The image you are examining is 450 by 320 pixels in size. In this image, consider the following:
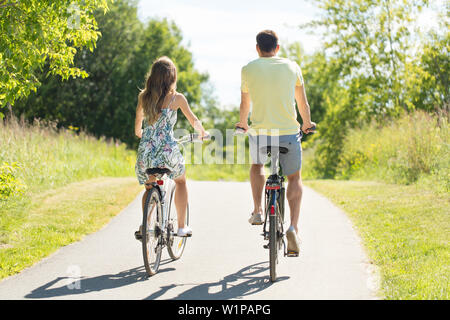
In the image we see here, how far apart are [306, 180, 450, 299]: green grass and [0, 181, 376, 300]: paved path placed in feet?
0.82

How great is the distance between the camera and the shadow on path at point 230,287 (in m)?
5.58

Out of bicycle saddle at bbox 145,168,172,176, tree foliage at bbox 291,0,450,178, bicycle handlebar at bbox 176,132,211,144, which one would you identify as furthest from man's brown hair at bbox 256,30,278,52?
tree foliage at bbox 291,0,450,178

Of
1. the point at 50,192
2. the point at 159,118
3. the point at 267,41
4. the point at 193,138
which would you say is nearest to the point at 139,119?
the point at 159,118

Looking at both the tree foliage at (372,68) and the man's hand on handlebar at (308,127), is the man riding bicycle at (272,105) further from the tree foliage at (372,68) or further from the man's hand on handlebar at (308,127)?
the tree foliage at (372,68)

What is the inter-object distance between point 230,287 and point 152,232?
1026mm

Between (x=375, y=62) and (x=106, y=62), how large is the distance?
45.3ft

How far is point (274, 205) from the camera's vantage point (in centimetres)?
595

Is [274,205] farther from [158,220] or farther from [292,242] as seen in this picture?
[158,220]

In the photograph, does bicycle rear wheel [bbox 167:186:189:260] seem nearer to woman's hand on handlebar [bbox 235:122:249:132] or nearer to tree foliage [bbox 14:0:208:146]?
woman's hand on handlebar [bbox 235:122:249:132]

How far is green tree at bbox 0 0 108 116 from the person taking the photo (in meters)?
7.55

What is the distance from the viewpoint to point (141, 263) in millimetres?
6992

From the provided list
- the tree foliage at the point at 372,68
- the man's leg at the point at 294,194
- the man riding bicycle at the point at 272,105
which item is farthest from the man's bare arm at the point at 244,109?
the tree foliage at the point at 372,68
